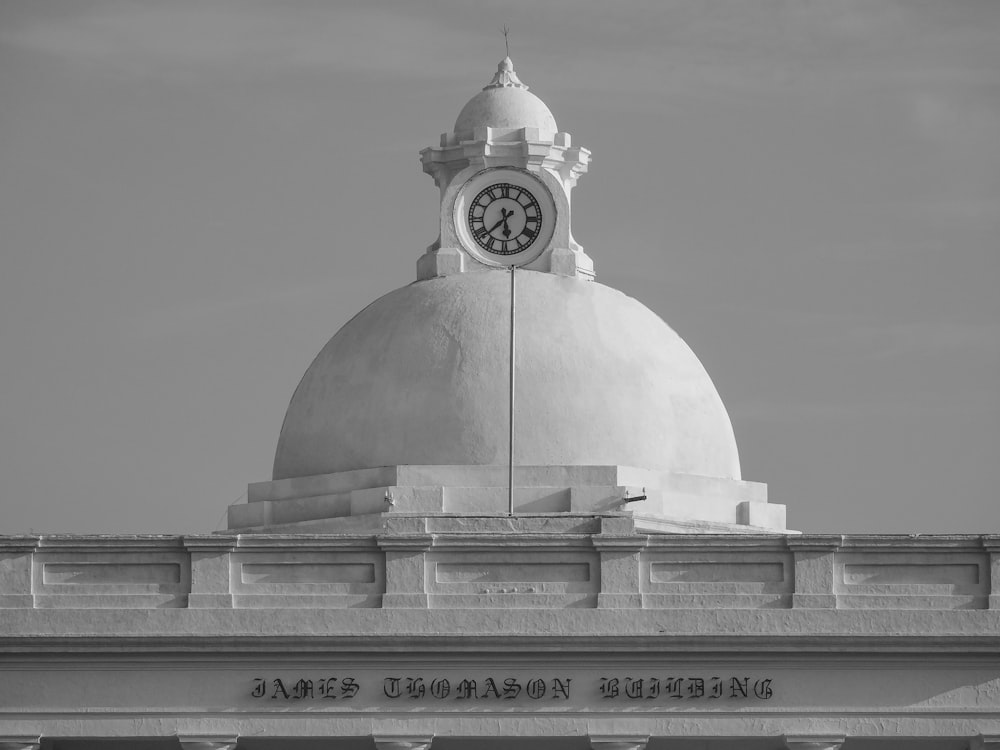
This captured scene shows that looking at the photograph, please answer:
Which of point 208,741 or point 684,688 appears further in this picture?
point 684,688

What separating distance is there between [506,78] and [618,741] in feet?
59.1

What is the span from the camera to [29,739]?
172 feet

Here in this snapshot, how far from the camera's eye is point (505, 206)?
208ft

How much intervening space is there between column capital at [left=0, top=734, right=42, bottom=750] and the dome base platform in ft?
26.9

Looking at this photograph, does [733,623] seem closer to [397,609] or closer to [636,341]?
[397,609]

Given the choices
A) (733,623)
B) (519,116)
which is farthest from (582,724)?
(519,116)

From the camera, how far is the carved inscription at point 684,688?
52312 millimetres

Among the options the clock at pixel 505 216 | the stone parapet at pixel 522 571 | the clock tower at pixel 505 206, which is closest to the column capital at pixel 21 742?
the stone parapet at pixel 522 571

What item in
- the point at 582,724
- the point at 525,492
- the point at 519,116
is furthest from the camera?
the point at 519,116

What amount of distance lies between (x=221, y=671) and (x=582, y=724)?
573 cm

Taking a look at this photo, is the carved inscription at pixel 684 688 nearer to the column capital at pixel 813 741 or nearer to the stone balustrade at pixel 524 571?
the column capital at pixel 813 741

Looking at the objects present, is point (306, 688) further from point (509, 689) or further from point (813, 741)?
point (813, 741)

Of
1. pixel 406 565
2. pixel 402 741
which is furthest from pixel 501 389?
pixel 402 741

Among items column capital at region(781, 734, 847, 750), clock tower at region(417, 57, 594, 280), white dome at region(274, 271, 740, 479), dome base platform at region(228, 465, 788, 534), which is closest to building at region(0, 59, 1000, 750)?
column capital at region(781, 734, 847, 750)
